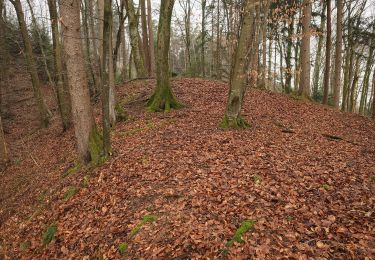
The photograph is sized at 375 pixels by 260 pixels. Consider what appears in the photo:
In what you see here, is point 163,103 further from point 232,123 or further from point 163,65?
point 232,123

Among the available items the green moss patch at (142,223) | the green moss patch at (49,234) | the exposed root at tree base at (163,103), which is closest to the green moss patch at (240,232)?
the green moss patch at (142,223)

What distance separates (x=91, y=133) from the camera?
7.19 metres

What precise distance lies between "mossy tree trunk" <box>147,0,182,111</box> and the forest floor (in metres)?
0.86

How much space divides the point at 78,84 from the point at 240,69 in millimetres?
4773

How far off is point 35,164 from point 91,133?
4.56m

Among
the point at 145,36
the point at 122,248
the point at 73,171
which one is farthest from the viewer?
the point at 145,36

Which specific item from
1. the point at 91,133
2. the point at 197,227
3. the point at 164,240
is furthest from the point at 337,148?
the point at 91,133

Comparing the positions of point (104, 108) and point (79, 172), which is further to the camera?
point (79, 172)

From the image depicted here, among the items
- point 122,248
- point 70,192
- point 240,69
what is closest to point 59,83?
point 70,192

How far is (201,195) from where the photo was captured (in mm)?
5262

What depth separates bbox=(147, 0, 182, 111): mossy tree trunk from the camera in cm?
1050

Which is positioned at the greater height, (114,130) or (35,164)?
(114,130)

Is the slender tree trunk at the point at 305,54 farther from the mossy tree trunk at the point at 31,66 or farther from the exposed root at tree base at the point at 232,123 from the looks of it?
the mossy tree trunk at the point at 31,66

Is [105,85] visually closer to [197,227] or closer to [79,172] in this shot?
[79,172]
